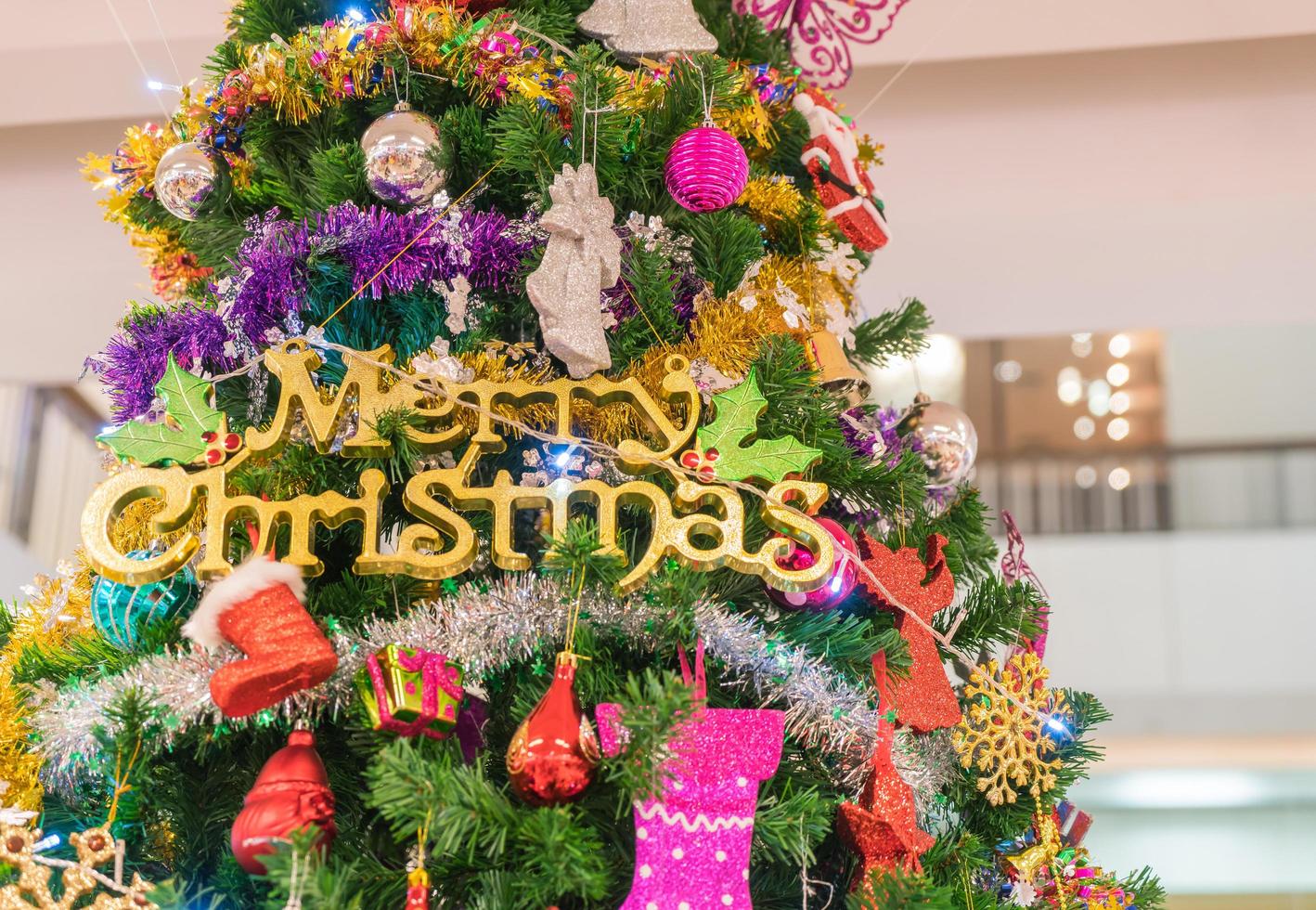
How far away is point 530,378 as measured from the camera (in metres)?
0.82

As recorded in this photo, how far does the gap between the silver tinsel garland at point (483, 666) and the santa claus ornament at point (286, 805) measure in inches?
1.4

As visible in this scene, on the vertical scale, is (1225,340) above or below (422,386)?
above

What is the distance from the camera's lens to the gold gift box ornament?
630 millimetres

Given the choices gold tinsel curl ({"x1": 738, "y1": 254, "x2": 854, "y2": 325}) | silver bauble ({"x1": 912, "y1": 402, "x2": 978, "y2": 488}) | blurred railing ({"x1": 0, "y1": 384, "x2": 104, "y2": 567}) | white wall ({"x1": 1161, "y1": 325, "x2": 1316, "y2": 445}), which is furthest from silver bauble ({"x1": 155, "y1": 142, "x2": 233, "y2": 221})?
white wall ({"x1": 1161, "y1": 325, "x2": 1316, "y2": 445})

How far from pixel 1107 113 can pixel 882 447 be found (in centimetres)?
106

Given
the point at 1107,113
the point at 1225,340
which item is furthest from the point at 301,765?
the point at 1225,340

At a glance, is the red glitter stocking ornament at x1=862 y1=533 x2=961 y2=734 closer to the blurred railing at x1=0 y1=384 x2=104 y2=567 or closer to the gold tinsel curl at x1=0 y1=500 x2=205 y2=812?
the gold tinsel curl at x1=0 y1=500 x2=205 y2=812

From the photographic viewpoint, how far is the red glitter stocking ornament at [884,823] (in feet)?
2.30

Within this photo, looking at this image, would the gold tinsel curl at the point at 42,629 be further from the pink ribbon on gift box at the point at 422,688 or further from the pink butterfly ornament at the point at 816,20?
the pink butterfly ornament at the point at 816,20

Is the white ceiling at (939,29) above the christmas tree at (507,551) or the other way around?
above

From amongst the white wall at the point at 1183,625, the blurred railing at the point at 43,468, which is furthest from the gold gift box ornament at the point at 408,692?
the white wall at the point at 1183,625

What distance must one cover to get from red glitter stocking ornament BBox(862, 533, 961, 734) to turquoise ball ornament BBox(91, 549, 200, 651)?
481mm

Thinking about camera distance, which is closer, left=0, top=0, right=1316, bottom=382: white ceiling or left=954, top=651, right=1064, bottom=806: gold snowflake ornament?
left=954, top=651, right=1064, bottom=806: gold snowflake ornament

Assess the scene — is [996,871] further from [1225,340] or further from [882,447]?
[1225,340]
